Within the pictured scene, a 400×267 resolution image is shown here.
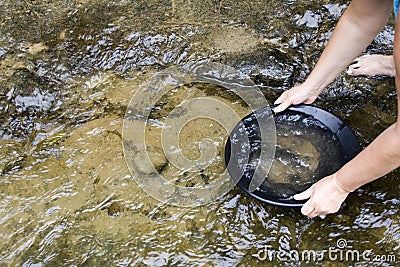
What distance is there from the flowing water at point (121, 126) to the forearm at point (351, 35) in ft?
1.08

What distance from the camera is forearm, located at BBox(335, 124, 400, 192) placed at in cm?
157

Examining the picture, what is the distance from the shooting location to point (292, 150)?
228 cm

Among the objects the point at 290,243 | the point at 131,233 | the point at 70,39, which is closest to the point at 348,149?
the point at 290,243

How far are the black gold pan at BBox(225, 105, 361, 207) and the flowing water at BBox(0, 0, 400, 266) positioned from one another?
12cm

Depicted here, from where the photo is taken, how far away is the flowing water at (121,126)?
205cm

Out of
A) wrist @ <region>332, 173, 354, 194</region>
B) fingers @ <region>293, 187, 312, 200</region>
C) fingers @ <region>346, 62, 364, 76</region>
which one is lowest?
fingers @ <region>293, 187, 312, 200</region>

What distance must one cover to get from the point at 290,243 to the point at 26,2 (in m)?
2.43

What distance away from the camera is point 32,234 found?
2117mm

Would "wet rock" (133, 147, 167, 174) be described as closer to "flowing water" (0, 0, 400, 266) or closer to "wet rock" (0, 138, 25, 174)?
"flowing water" (0, 0, 400, 266)

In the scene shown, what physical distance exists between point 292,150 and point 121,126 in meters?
0.94

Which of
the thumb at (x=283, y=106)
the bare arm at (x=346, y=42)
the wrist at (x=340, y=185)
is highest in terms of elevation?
the bare arm at (x=346, y=42)

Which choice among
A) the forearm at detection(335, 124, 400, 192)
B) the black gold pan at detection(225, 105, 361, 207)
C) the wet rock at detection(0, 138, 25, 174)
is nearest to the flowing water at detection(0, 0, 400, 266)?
the wet rock at detection(0, 138, 25, 174)

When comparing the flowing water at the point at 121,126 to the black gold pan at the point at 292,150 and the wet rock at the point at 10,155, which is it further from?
the black gold pan at the point at 292,150

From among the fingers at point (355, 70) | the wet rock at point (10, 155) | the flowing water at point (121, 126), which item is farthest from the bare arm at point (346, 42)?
the wet rock at point (10, 155)
